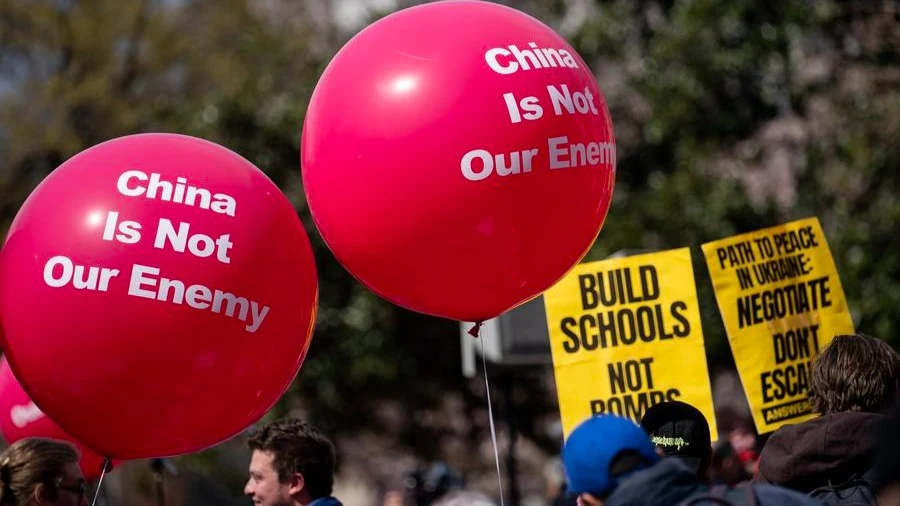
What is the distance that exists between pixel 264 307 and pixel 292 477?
0.75m

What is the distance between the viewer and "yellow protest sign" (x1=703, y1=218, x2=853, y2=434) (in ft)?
22.2

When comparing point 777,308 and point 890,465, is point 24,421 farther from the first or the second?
point 890,465

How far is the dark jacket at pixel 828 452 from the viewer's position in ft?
14.1

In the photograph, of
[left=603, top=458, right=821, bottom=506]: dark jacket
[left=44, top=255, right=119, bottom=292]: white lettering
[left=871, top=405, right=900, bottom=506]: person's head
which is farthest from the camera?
[left=44, top=255, right=119, bottom=292]: white lettering

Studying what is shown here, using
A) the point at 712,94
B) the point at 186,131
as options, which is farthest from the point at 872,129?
the point at 186,131

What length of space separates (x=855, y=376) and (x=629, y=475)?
4.18 feet

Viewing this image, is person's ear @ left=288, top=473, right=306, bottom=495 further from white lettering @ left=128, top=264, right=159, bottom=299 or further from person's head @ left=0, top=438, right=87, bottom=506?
white lettering @ left=128, top=264, right=159, bottom=299

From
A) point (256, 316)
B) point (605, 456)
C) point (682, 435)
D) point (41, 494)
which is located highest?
point (256, 316)

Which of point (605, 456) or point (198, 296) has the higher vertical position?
point (198, 296)

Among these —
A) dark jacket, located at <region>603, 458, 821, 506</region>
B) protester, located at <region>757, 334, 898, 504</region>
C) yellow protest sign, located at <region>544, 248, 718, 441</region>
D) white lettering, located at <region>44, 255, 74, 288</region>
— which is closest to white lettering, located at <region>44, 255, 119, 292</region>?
white lettering, located at <region>44, 255, 74, 288</region>

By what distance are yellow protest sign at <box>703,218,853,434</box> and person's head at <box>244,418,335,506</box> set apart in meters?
2.32

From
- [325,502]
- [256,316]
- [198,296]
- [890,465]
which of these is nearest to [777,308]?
[325,502]

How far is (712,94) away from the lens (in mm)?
15242

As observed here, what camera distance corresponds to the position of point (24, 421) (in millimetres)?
6723
